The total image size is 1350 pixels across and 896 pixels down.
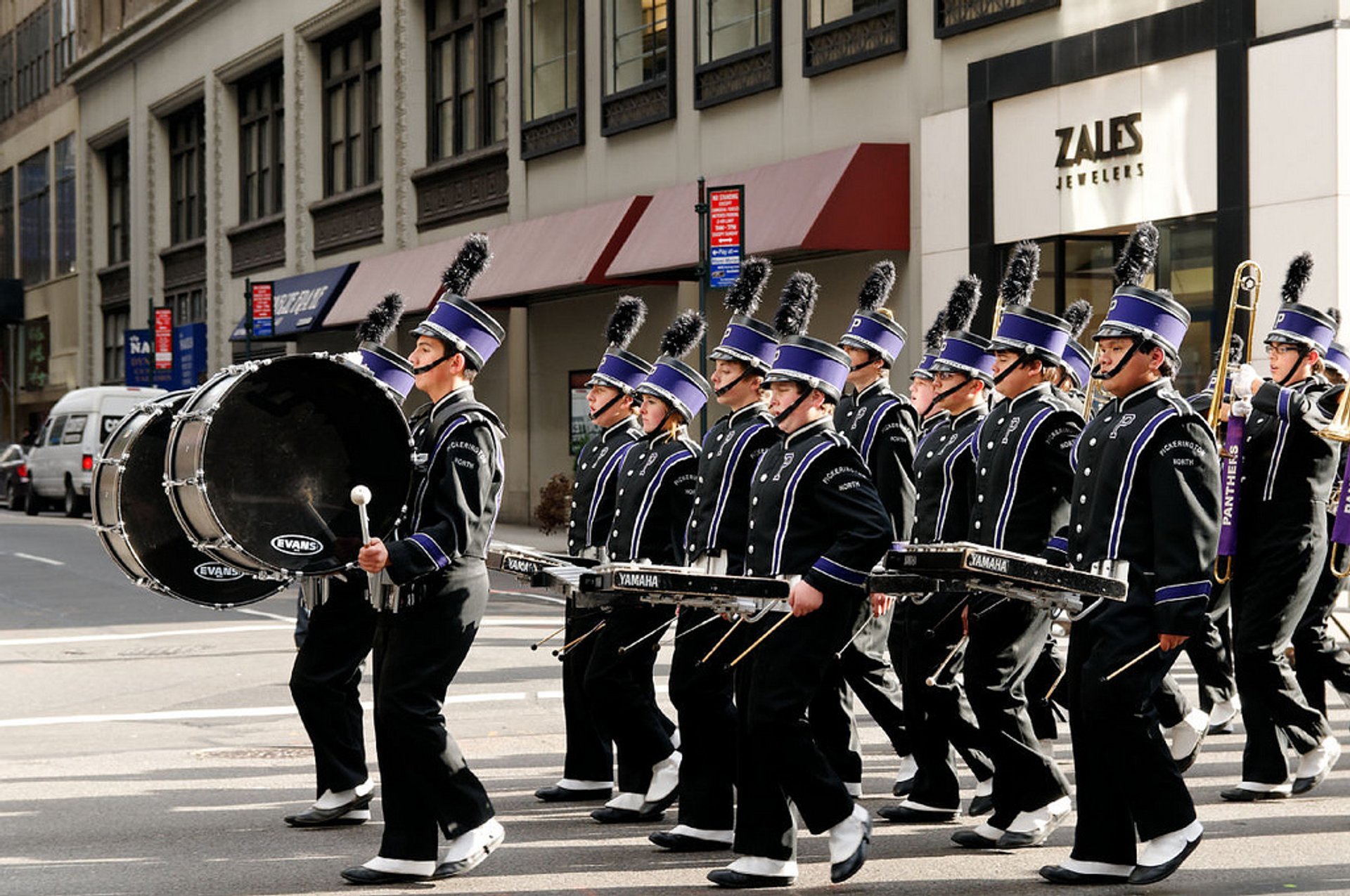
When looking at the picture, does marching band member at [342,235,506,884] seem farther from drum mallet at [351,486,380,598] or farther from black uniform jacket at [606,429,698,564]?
black uniform jacket at [606,429,698,564]

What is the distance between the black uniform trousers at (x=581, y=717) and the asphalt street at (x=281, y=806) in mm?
311

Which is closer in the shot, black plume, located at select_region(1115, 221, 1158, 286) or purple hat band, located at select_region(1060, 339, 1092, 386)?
black plume, located at select_region(1115, 221, 1158, 286)

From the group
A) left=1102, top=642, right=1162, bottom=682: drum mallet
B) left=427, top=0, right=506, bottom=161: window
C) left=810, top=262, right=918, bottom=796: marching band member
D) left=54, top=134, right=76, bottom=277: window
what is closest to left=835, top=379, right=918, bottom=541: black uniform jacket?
left=810, top=262, right=918, bottom=796: marching band member

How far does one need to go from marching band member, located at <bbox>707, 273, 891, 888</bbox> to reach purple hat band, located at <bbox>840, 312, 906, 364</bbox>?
2622mm

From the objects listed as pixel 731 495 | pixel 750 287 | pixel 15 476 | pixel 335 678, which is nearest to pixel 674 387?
pixel 750 287

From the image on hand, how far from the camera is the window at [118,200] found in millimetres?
57750

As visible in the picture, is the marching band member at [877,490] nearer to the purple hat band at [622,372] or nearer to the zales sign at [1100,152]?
the purple hat band at [622,372]

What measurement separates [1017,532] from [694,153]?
1967 centimetres

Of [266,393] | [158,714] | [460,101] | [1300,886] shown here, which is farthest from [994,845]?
[460,101]

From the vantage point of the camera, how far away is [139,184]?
54750 millimetres

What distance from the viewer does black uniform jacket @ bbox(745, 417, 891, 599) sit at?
7.50m

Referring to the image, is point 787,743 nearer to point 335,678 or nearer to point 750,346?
point 750,346

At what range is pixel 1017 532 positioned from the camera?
28.0ft

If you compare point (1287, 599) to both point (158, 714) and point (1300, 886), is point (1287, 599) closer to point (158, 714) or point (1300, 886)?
point (1300, 886)
